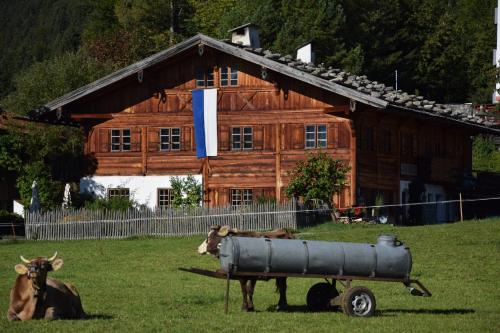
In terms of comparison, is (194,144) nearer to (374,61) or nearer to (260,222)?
(260,222)

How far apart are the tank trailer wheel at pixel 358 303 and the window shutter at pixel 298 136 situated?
29.4 metres

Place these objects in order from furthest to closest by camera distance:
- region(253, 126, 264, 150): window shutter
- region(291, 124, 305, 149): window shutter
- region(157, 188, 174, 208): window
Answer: region(157, 188, 174, 208): window < region(253, 126, 264, 150): window shutter < region(291, 124, 305, 149): window shutter

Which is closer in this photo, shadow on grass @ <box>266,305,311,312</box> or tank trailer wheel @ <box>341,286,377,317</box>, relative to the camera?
tank trailer wheel @ <box>341,286,377,317</box>

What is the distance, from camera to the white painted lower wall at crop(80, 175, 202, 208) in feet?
172

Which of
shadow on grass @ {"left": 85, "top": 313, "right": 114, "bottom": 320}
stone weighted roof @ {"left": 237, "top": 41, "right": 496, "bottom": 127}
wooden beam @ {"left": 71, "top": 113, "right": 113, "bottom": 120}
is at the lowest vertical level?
shadow on grass @ {"left": 85, "top": 313, "right": 114, "bottom": 320}

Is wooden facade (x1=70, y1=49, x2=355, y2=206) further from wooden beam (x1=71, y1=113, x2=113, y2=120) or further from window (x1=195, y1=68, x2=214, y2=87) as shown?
window (x1=195, y1=68, x2=214, y2=87)

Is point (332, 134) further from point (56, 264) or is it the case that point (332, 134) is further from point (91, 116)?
point (56, 264)

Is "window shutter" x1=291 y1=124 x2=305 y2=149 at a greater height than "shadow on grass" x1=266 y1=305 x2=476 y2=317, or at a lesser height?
greater

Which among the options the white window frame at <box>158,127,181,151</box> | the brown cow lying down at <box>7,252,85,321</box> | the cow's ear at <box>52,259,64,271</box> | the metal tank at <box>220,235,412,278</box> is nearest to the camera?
the brown cow lying down at <box>7,252,85,321</box>

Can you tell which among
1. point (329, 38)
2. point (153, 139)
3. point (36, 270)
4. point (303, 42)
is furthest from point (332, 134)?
point (329, 38)

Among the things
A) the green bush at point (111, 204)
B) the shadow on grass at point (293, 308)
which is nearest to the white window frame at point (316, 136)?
the green bush at point (111, 204)

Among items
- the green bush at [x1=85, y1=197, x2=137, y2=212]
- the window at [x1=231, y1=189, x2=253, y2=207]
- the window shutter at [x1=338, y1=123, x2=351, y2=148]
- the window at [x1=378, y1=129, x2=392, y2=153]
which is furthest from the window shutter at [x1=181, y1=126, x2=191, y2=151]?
the window at [x1=378, y1=129, x2=392, y2=153]

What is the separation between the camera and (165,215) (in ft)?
148

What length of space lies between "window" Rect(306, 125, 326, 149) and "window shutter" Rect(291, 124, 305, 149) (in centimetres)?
29
